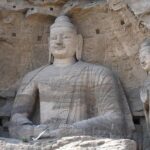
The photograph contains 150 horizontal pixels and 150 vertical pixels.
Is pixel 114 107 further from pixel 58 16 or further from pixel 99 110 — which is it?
pixel 58 16

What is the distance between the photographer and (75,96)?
7543 mm

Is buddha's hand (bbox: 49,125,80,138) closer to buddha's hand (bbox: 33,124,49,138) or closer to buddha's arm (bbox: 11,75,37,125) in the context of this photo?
buddha's hand (bbox: 33,124,49,138)

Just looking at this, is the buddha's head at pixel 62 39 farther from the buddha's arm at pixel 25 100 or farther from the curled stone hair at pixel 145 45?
the curled stone hair at pixel 145 45

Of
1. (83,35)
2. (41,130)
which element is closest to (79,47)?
(83,35)

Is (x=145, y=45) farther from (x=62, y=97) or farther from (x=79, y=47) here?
(x=62, y=97)

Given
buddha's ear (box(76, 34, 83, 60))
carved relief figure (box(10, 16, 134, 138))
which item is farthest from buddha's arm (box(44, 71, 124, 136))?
buddha's ear (box(76, 34, 83, 60))

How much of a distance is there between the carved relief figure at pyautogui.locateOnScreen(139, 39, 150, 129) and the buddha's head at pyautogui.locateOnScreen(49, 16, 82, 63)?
1092 millimetres

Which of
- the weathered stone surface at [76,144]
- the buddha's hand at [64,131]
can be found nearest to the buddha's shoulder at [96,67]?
the buddha's hand at [64,131]

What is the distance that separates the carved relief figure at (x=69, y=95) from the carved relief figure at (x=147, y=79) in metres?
0.41

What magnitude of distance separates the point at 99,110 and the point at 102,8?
144 centimetres

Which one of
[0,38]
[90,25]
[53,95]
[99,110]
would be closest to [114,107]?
[99,110]

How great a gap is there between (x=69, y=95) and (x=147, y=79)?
3.50 ft

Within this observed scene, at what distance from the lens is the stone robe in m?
7.40

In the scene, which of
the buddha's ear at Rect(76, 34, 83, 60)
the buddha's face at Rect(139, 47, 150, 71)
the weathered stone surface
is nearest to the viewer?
the weathered stone surface
